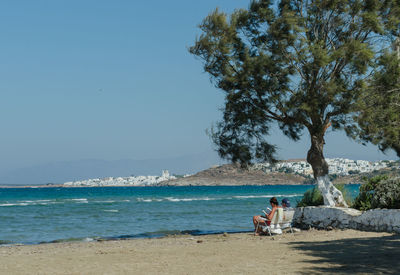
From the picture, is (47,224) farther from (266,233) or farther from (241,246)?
(241,246)

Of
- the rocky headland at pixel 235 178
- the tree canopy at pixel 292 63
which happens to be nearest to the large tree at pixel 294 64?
the tree canopy at pixel 292 63

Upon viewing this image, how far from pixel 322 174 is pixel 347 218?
80.1 inches

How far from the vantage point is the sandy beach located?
820 centimetres

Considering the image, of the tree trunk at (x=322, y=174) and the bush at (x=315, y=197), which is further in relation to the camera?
the bush at (x=315, y=197)

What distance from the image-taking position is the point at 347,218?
14.3 metres

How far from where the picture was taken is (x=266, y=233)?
1477cm

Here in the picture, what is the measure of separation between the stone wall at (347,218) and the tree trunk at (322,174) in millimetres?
585

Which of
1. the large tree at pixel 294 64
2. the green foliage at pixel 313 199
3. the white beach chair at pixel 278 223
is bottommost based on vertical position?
the white beach chair at pixel 278 223

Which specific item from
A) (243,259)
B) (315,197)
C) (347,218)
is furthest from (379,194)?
(243,259)

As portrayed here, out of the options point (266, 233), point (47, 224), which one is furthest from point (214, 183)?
point (266, 233)

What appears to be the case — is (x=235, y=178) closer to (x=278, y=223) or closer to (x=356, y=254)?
(x=278, y=223)

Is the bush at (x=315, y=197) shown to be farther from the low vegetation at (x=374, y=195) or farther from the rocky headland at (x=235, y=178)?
the rocky headland at (x=235, y=178)

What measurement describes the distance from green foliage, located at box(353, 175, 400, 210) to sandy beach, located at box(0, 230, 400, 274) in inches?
58.3

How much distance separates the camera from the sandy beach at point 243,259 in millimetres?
8195
